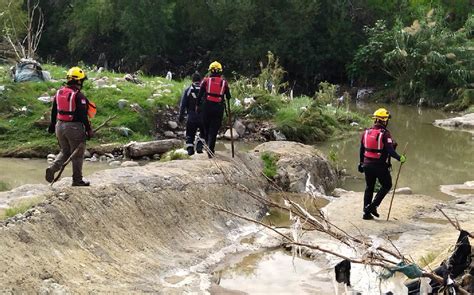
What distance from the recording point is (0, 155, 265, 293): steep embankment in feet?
20.5

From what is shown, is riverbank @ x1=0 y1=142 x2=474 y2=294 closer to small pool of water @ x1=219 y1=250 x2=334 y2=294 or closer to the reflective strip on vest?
small pool of water @ x1=219 y1=250 x2=334 y2=294

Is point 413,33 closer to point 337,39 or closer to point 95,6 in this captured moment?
point 337,39

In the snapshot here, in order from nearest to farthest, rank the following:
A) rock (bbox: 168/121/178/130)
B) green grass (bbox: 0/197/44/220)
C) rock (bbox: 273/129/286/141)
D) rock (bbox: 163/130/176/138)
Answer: green grass (bbox: 0/197/44/220) < rock (bbox: 163/130/176/138) < rock (bbox: 168/121/178/130) < rock (bbox: 273/129/286/141)

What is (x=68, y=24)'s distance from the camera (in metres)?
41.9

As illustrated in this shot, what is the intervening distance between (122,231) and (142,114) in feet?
34.0

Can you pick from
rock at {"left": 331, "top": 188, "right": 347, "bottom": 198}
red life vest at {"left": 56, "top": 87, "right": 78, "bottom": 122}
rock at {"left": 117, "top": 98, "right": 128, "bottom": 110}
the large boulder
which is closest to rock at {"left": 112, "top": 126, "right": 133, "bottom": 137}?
rock at {"left": 117, "top": 98, "right": 128, "bottom": 110}

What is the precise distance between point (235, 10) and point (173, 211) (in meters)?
31.1

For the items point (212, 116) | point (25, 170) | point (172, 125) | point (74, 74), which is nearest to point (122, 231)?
point (74, 74)

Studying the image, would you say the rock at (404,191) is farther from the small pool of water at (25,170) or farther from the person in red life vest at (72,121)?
the person in red life vest at (72,121)

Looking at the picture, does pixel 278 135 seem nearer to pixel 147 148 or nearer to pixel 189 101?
pixel 147 148

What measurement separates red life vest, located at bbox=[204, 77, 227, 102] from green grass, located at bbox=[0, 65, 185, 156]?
5733 millimetres

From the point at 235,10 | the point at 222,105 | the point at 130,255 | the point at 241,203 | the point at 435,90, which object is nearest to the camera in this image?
the point at 130,255

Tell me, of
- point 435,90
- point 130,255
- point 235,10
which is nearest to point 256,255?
point 130,255

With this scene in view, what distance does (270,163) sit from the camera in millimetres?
13016
